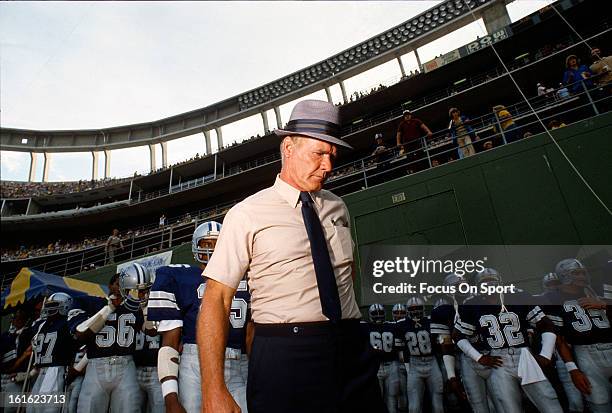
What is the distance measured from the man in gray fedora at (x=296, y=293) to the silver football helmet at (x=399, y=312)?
20.9ft

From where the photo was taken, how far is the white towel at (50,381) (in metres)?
5.59

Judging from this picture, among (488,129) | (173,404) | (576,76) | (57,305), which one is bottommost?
(173,404)

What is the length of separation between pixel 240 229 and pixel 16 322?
9.48 metres

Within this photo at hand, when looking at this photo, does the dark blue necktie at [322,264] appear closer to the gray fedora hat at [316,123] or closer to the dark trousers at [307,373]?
the dark trousers at [307,373]

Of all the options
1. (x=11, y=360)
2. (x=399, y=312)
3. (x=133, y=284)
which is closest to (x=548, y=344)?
(x=399, y=312)

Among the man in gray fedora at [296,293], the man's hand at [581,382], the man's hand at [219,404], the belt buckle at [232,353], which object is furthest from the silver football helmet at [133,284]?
the man's hand at [581,382]

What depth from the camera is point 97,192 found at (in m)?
27.5

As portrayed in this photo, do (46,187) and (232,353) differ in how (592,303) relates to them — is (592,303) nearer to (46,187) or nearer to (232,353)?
(232,353)

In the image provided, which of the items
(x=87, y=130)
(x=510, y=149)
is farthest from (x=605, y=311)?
(x=87, y=130)

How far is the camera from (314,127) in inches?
68.3

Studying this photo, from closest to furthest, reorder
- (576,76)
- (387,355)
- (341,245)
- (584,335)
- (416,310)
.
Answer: (341,245) < (584,335) < (387,355) < (416,310) < (576,76)

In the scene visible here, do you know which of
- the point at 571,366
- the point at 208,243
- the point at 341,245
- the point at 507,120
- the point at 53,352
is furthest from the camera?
the point at 507,120

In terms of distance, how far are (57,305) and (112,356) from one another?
233 centimetres

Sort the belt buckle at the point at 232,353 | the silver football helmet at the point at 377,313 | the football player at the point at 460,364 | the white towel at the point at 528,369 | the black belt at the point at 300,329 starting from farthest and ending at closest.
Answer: the silver football helmet at the point at 377,313, the football player at the point at 460,364, the white towel at the point at 528,369, the belt buckle at the point at 232,353, the black belt at the point at 300,329
